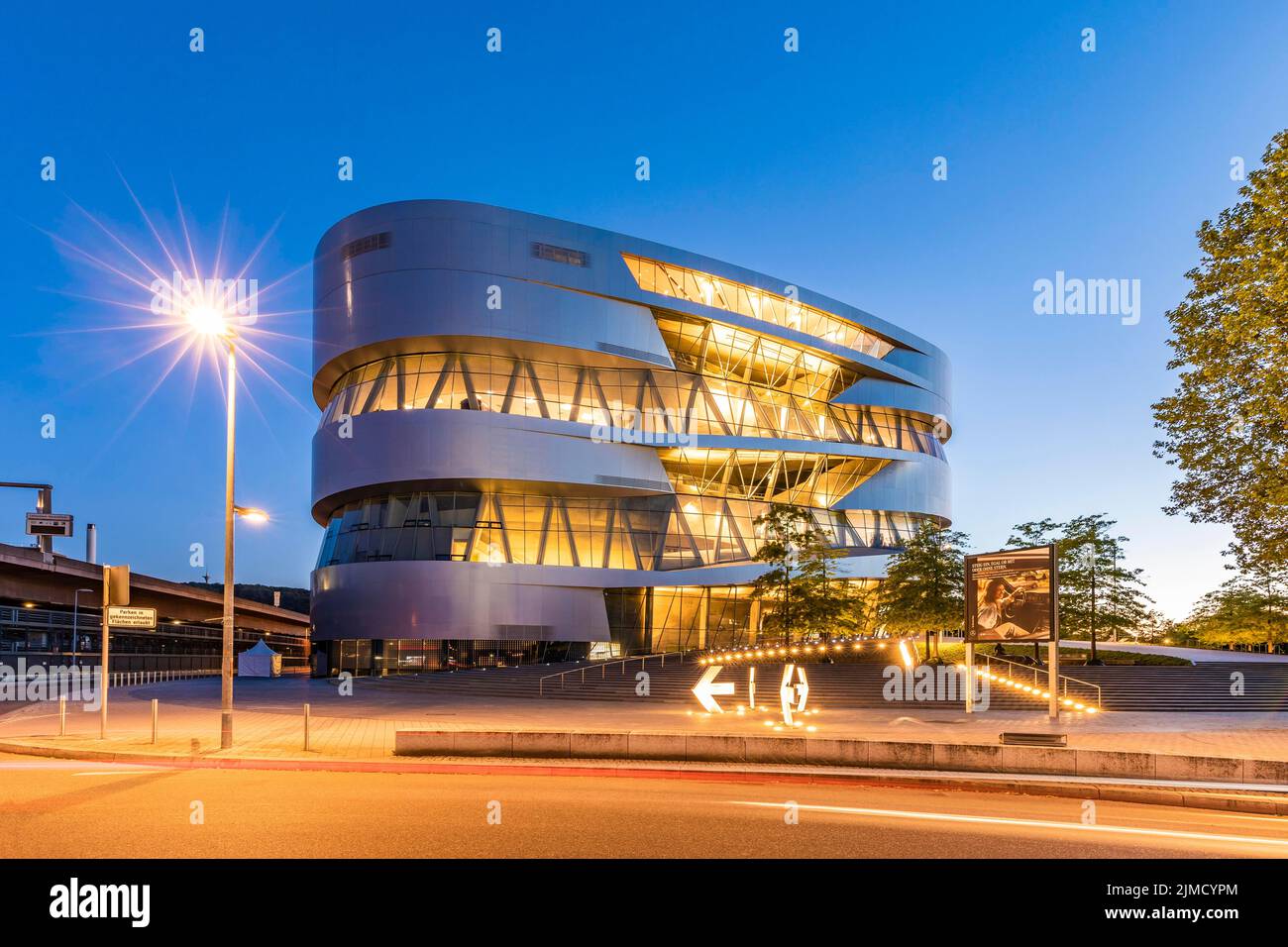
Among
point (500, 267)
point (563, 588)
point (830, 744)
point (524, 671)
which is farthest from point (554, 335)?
point (830, 744)

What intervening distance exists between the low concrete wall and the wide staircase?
1550 cm

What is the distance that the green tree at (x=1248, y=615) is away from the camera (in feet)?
192

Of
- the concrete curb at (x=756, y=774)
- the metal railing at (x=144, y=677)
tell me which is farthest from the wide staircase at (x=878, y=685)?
the metal railing at (x=144, y=677)

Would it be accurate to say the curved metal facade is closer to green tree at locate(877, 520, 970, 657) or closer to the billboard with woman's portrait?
green tree at locate(877, 520, 970, 657)

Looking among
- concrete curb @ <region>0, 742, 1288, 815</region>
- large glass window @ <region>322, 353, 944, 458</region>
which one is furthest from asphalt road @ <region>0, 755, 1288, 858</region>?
large glass window @ <region>322, 353, 944, 458</region>

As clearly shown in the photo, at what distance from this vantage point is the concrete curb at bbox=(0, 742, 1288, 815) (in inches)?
472

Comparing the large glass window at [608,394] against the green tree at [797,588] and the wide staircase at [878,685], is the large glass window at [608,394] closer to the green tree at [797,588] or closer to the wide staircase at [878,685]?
the green tree at [797,588]

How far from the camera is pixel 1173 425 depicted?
23.0m

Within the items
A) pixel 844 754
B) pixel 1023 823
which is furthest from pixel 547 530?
pixel 1023 823

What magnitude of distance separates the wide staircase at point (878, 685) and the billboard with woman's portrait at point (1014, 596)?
5.40m

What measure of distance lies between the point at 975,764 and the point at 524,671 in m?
31.3

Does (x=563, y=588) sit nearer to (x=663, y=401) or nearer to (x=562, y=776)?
(x=663, y=401)

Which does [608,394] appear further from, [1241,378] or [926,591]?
[1241,378]

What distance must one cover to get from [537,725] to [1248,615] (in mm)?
57239
